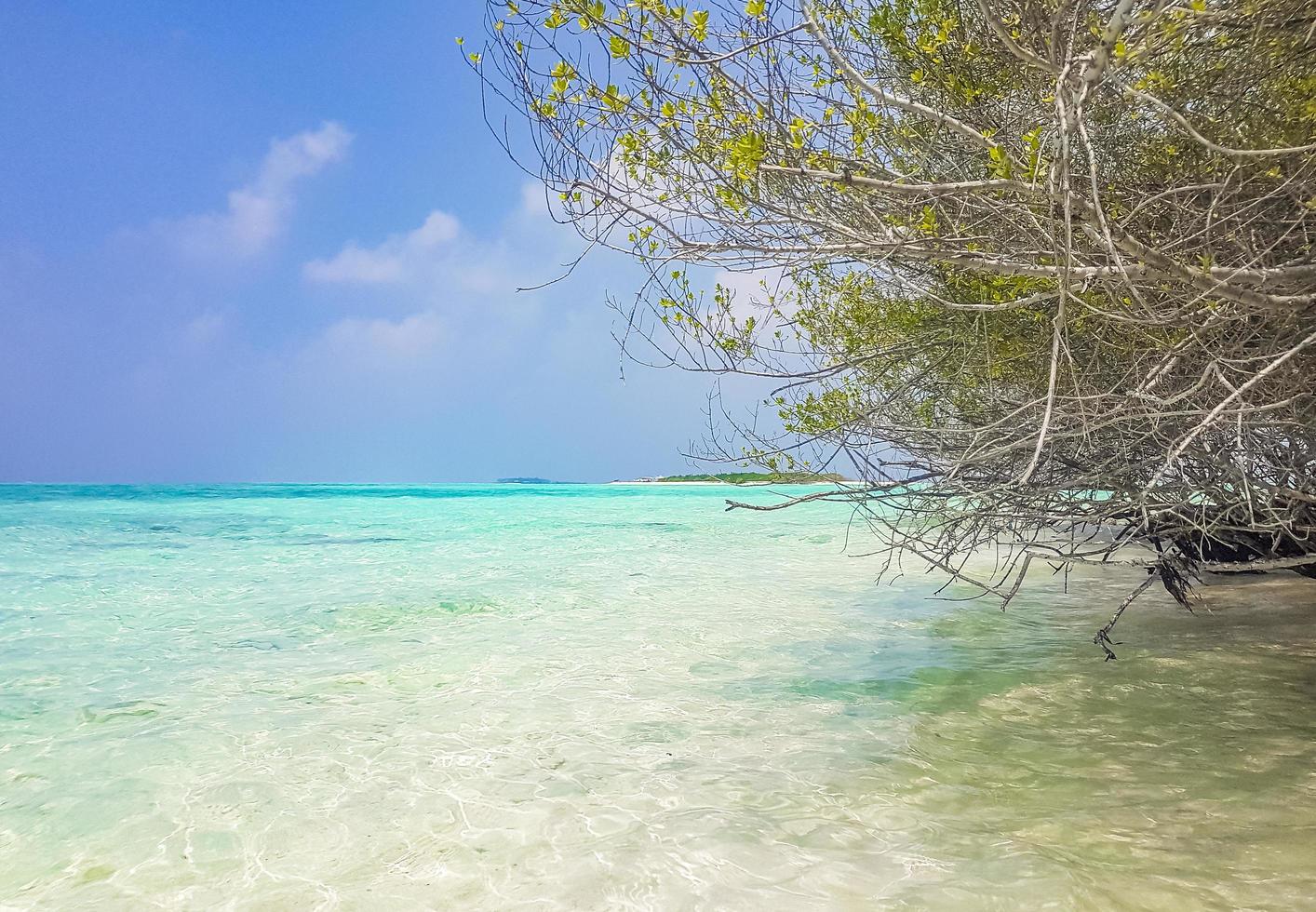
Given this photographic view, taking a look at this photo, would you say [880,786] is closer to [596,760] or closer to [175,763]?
[596,760]

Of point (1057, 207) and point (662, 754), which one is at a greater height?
point (1057, 207)

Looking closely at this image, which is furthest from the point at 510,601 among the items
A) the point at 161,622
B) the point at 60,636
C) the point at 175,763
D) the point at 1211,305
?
the point at 1211,305

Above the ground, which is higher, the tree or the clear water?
the tree

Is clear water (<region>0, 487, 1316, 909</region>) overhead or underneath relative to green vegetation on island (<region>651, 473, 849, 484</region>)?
underneath

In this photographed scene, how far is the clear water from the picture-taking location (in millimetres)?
2635

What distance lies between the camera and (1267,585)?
24.7 feet

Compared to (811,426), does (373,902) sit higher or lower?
lower

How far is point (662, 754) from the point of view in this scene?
380cm

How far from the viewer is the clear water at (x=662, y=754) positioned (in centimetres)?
263

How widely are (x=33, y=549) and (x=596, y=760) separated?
1344 centimetres

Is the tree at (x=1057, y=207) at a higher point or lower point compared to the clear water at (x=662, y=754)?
higher

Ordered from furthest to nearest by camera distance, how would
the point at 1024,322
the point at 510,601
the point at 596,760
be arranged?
the point at 510,601 < the point at 1024,322 < the point at 596,760

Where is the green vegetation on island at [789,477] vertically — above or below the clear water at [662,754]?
above

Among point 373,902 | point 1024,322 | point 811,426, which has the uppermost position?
point 1024,322
